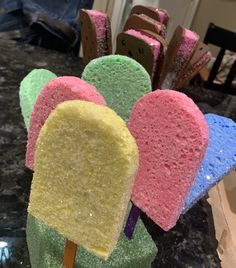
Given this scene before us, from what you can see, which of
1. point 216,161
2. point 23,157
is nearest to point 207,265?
point 216,161

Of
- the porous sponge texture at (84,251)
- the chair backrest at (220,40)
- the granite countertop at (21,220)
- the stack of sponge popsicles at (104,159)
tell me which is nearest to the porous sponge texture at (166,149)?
the stack of sponge popsicles at (104,159)

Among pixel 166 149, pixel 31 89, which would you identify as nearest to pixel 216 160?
pixel 166 149

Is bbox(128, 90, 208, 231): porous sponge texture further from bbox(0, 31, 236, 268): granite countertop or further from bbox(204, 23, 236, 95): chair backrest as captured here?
bbox(204, 23, 236, 95): chair backrest

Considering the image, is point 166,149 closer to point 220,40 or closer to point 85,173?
point 85,173

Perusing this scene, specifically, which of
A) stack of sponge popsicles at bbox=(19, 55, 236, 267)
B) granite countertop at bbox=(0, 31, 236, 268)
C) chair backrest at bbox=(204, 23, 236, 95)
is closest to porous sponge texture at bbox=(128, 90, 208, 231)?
stack of sponge popsicles at bbox=(19, 55, 236, 267)

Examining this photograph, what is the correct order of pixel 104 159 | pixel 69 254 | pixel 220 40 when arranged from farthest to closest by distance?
pixel 220 40
pixel 69 254
pixel 104 159
